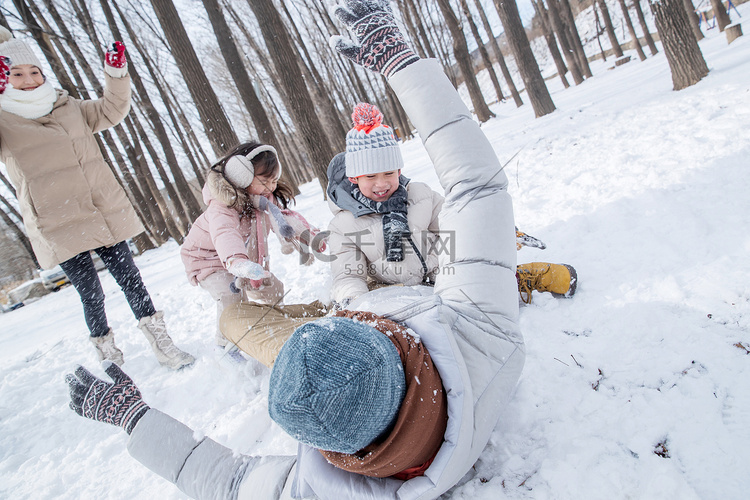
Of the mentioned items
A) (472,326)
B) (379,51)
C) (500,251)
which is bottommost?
(472,326)

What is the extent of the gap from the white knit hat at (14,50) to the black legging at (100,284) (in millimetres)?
1194

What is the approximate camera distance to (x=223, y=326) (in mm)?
2303

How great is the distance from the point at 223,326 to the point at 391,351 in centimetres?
180

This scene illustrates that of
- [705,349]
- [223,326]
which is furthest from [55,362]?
[705,349]

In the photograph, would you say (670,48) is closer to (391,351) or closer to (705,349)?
(705,349)

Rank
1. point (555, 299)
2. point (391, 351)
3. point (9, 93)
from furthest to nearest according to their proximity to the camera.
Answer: point (9, 93)
point (555, 299)
point (391, 351)

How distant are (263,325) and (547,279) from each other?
1.63 meters

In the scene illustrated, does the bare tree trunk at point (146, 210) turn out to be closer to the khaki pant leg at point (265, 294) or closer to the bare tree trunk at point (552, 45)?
the khaki pant leg at point (265, 294)

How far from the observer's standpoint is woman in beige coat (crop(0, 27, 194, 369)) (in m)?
2.23

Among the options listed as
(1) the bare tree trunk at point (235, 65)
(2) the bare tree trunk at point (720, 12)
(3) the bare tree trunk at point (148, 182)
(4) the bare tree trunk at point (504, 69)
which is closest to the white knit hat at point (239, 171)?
(1) the bare tree trunk at point (235, 65)

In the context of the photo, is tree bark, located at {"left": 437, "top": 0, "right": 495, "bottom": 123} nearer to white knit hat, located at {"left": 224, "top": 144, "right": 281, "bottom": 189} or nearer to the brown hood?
white knit hat, located at {"left": 224, "top": 144, "right": 281, "bottom": 189}

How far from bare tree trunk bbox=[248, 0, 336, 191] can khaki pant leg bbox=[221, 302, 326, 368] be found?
15.1 feet

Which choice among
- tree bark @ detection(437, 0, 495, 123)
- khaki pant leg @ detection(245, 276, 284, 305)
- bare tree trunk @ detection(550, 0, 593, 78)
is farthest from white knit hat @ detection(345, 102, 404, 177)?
bare tree trunk @ detection(550, 0, 593, 78)

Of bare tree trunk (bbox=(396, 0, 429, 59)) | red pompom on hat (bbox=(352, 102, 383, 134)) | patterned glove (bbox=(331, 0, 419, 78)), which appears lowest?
red pompom on hat (bbox=(352, 102, 383, 134))
